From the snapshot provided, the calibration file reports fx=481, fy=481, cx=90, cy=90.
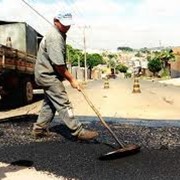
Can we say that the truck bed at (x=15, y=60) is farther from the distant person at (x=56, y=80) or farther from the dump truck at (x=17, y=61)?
the distant person at (x=56, y=80)

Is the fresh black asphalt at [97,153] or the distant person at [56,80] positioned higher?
the distant person at [56,80]

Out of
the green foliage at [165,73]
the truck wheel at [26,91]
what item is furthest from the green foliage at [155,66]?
the truck wheel at [26,91]

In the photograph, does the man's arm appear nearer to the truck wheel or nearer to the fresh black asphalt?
the fresh black asphalt

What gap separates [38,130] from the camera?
688 centimetres

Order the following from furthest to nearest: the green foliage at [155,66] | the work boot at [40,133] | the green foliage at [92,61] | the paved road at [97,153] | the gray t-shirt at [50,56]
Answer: the green foliage at [92,61] → the green foliage at [155,66] → the work boot at [40,133] → the gray t-shirt at [50,56] → the paved road at [97,153]

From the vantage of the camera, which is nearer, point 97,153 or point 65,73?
point 97,153

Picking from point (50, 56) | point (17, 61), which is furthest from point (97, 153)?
point (17, 61)

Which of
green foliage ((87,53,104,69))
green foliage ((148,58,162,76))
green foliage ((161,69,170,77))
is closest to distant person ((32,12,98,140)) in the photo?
green foliage ((161,69,170,77))

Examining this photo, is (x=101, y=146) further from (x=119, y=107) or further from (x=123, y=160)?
(x=119, y=107)

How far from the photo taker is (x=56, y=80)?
22.0ft

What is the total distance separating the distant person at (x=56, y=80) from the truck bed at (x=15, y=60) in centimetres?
673

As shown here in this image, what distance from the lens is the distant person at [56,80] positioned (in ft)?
21.2

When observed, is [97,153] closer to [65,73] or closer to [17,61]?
[65,73]

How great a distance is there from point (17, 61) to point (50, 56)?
871cm
